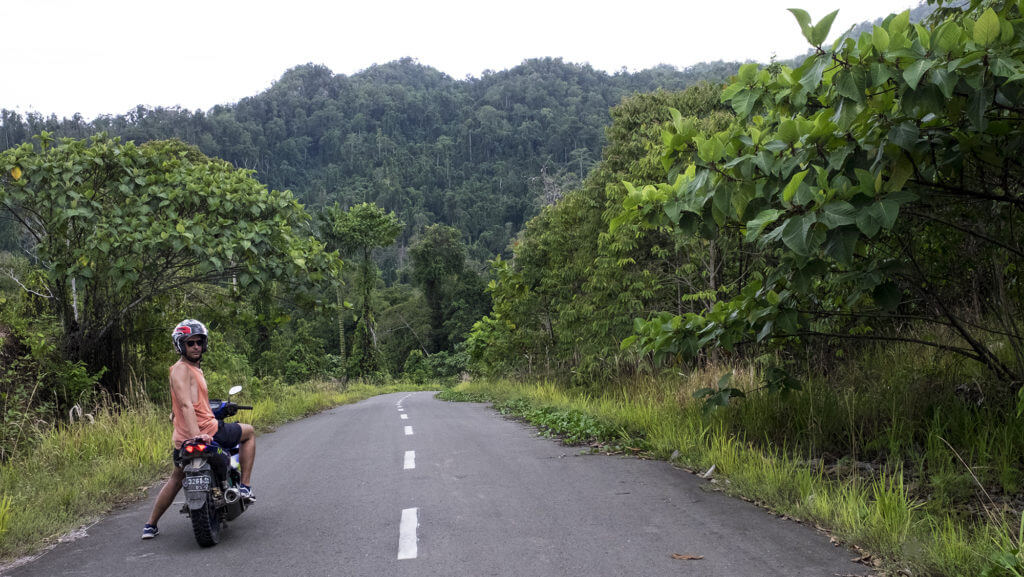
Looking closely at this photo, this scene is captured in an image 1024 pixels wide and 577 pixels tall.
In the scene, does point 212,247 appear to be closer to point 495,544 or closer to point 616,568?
point 495,544

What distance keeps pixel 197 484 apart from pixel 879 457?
6.26 meters

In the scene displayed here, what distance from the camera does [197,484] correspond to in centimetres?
512

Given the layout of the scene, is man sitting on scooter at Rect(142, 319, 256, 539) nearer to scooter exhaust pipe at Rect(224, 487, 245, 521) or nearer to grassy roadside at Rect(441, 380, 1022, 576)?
scooter exhaust pipe at Rect(224, 487, 245, 521)

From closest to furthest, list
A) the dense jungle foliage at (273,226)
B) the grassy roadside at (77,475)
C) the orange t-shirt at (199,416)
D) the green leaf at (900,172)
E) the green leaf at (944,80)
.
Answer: the green leaf at (944,80), the green leaf at (900,172), the orange t-shirt at (199,416), the grassy roadside at (77,475), the dense jungle foliage at (273,226)

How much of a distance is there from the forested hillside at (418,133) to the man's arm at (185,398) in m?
83.3

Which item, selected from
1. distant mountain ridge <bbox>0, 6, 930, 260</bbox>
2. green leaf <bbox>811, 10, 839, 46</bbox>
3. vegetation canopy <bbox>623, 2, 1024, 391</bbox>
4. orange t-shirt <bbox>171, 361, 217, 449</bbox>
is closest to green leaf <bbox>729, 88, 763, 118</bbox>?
vegetation canopy <bbox>623, 2, 1024, 391</bbox>

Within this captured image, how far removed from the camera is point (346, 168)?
126 metres

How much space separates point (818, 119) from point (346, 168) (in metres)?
128

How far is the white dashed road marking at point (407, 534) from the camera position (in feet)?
15.6

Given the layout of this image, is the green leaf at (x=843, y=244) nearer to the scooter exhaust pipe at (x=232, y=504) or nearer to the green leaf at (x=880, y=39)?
the green leaf at (x=880, y=39)

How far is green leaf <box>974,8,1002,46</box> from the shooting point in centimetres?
362

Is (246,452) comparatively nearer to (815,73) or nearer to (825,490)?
(825,490)

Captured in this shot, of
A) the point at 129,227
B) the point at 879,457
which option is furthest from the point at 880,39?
the point at 129,227

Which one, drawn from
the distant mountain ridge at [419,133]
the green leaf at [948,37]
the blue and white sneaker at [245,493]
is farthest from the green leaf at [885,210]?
the distant mountain ridge at [419,133]
